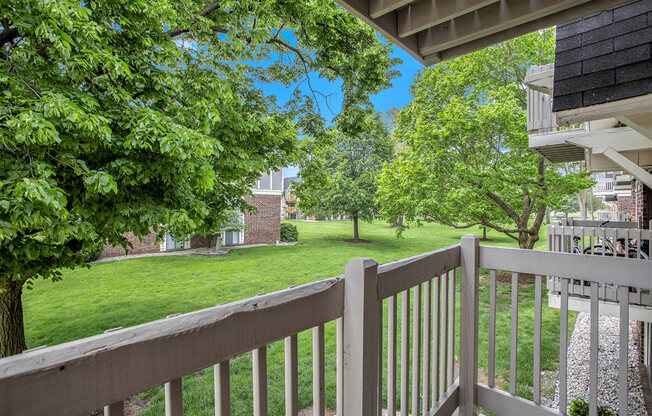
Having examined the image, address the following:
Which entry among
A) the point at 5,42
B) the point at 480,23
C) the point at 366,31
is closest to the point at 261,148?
the point at 366,31

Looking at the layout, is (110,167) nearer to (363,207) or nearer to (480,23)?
(480,23)

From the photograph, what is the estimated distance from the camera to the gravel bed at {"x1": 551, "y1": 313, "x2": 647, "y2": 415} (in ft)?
10.8

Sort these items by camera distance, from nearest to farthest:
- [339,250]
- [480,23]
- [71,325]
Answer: [480,23] → [71,325] → [339,250]

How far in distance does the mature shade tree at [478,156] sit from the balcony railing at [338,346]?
18.8 feet

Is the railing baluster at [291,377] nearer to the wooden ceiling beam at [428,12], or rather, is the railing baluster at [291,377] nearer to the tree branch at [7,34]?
the wooden ceiling beam at [428,12]

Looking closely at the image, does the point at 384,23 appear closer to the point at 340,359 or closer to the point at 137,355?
the point at 340,359

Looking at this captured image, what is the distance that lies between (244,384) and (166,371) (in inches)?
141

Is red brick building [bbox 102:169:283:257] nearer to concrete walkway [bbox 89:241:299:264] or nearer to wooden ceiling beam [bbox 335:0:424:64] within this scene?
concrete walkway [bbox 89:241:299:264]

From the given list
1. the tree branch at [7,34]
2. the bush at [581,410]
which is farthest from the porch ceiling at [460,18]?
the tree branch at [7,34]

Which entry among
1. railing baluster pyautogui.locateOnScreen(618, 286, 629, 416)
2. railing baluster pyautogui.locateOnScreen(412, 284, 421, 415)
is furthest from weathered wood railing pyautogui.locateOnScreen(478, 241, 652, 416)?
railing baluster pyautogui.locateOnScreen(412, 284, 421, 415)

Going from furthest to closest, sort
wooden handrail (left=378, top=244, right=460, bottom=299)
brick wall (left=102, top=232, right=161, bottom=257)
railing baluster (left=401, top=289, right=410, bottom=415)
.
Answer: brick wall (left=102, top=232, right=161, bottom=257)
railing baluster (left=401, top=289, right=410, bottom=415)
wooden handrail (left=378, top=244, right=460, bottom=299)

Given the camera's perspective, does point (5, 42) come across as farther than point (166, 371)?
Yes

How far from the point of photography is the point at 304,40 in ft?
18.9

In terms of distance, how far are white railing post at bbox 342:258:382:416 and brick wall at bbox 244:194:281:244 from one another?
1420cm
